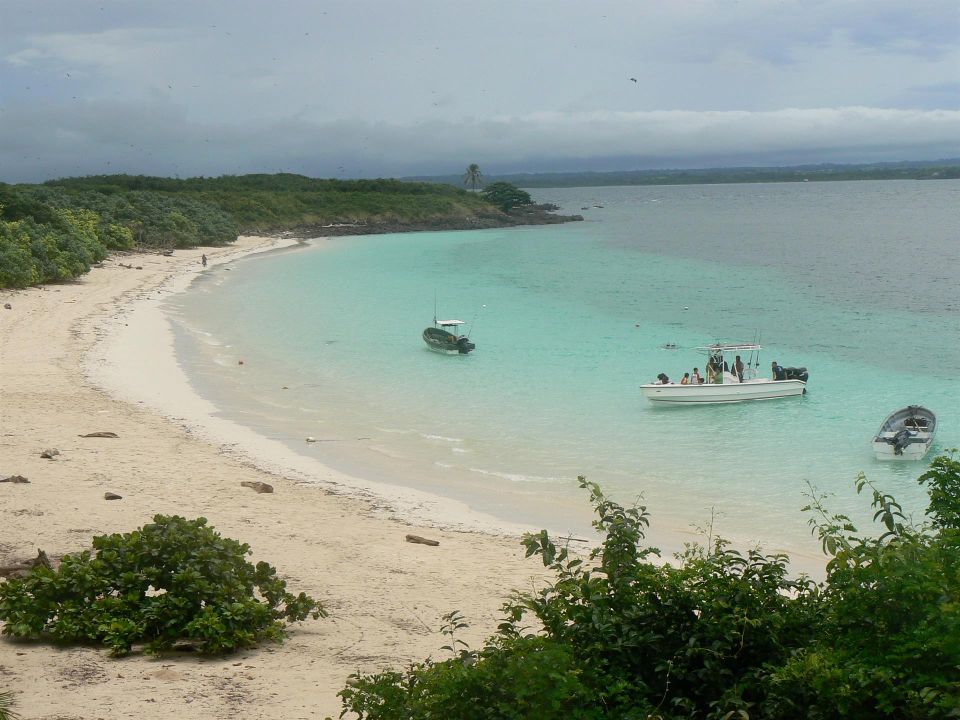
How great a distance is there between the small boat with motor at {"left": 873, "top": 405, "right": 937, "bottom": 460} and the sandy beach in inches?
429

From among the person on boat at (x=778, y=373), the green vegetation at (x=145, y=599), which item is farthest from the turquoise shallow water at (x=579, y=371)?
the green vegetation at (x=145, y=599)

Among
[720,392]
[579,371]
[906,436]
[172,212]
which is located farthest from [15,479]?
[172,212]

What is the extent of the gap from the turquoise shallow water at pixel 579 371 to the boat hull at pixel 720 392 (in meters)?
0.43

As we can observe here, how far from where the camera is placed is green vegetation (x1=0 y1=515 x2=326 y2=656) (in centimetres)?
874

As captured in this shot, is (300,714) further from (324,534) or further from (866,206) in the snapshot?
(866,206)

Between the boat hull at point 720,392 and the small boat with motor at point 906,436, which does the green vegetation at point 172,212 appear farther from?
the small boat with motor at point 906,436

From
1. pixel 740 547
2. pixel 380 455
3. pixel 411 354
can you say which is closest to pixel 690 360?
pixel 411 354

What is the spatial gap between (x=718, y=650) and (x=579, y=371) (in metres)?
26.0

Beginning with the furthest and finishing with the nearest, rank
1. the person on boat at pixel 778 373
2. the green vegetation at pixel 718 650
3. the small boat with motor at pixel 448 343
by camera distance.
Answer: the small boat with motor at pixel 448 343 → the person on boat at pixel 778 373 → the green vegetation at pixel 718 650

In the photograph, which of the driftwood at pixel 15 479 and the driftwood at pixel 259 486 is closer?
the driftwood at pixel 15 479

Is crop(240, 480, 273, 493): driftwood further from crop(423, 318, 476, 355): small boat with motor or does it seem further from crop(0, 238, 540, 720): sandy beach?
crop(423, 318, 476, 355): small boat with motor

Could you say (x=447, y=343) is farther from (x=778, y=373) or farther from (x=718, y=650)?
(x=718, y=650)

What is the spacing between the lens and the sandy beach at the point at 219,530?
7957 millimetres

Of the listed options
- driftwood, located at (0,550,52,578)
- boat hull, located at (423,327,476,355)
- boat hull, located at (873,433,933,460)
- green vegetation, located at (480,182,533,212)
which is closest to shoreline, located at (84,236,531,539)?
driftwood, located at (0,550,52,578)
